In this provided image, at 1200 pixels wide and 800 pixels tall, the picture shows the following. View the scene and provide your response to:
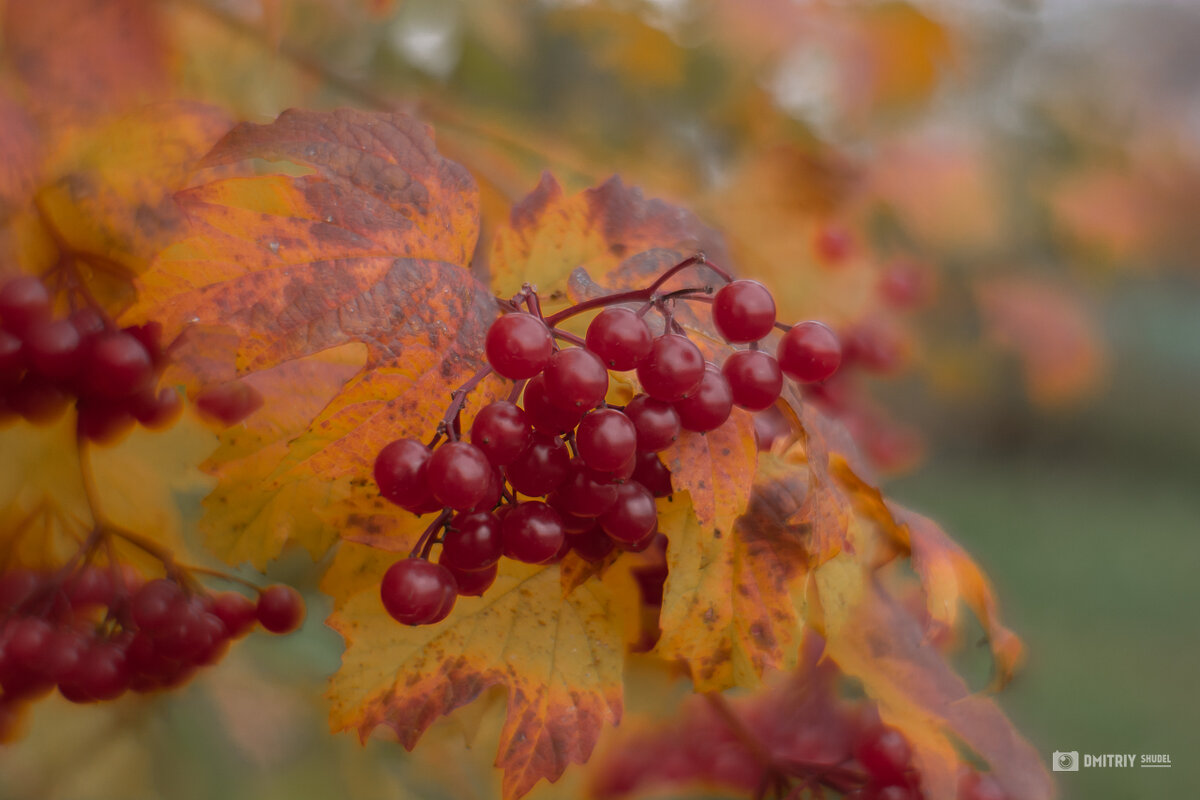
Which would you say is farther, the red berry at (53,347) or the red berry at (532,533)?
the red berry at (53,347)

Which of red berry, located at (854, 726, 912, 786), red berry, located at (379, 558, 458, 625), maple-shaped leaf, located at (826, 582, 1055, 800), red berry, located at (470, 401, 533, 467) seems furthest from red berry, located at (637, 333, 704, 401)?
red berry, located at (854, 726, 912, 786)

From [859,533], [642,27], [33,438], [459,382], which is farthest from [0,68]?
[642,27]

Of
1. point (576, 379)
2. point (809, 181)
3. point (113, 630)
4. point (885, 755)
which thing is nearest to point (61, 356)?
point (113, 630)

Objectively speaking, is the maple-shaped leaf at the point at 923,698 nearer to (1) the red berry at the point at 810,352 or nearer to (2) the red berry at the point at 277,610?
(1) the red berry at the point at 810,352

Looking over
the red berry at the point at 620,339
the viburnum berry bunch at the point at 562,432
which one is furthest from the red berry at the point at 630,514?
the red berry at the point at 620,339

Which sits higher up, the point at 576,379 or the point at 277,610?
the point at 576,379

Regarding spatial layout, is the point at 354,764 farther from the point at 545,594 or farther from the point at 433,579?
the point at 433,579

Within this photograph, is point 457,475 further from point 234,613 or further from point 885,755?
point 885,755
